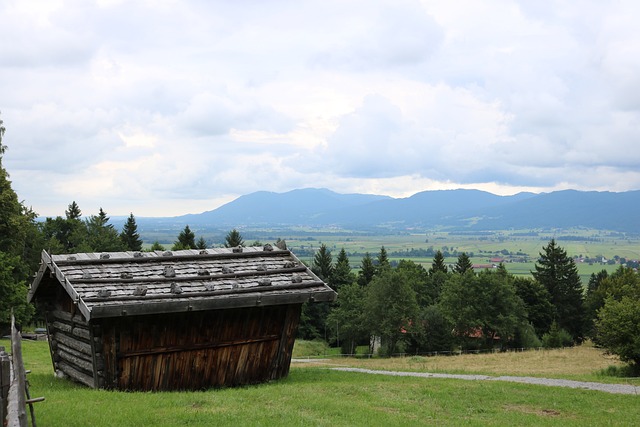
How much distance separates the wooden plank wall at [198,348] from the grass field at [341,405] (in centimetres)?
83

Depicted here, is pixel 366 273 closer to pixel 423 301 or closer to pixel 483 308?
pixel 423 301

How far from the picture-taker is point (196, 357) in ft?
54.7

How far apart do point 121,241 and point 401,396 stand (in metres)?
71.1

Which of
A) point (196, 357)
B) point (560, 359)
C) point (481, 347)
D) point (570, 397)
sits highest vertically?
point (196, 357)

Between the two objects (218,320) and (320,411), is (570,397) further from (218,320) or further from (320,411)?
(218,320)

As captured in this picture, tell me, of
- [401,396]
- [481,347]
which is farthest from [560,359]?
[401,396]

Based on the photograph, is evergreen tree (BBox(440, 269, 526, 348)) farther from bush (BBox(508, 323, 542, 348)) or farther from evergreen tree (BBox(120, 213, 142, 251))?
evergreen tree (BBox(120, 213, 142, 251))

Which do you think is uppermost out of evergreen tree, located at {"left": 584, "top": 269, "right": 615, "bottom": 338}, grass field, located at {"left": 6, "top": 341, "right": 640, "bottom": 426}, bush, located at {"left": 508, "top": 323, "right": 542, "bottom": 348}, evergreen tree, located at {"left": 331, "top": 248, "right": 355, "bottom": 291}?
grass field, located at {"left": 6, "top": 341, "right": 640, "bottom": 426}

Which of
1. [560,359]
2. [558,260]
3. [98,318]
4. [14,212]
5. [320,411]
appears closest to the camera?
[320,411]

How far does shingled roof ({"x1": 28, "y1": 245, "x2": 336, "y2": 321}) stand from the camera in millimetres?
15258

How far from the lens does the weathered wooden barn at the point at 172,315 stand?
15.5 m

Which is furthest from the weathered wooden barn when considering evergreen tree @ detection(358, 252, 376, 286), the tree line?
evergreen tree @ detection(358, 252, 376, 286)

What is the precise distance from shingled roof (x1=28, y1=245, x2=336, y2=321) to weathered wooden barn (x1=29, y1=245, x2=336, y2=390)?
3 centimetres

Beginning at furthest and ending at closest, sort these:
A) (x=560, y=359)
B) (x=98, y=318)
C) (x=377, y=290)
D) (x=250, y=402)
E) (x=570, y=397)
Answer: (x=377, y=290), (x=560, y=359), (x=570, y=397), (x=98, y=318), (x=250, y=402)
